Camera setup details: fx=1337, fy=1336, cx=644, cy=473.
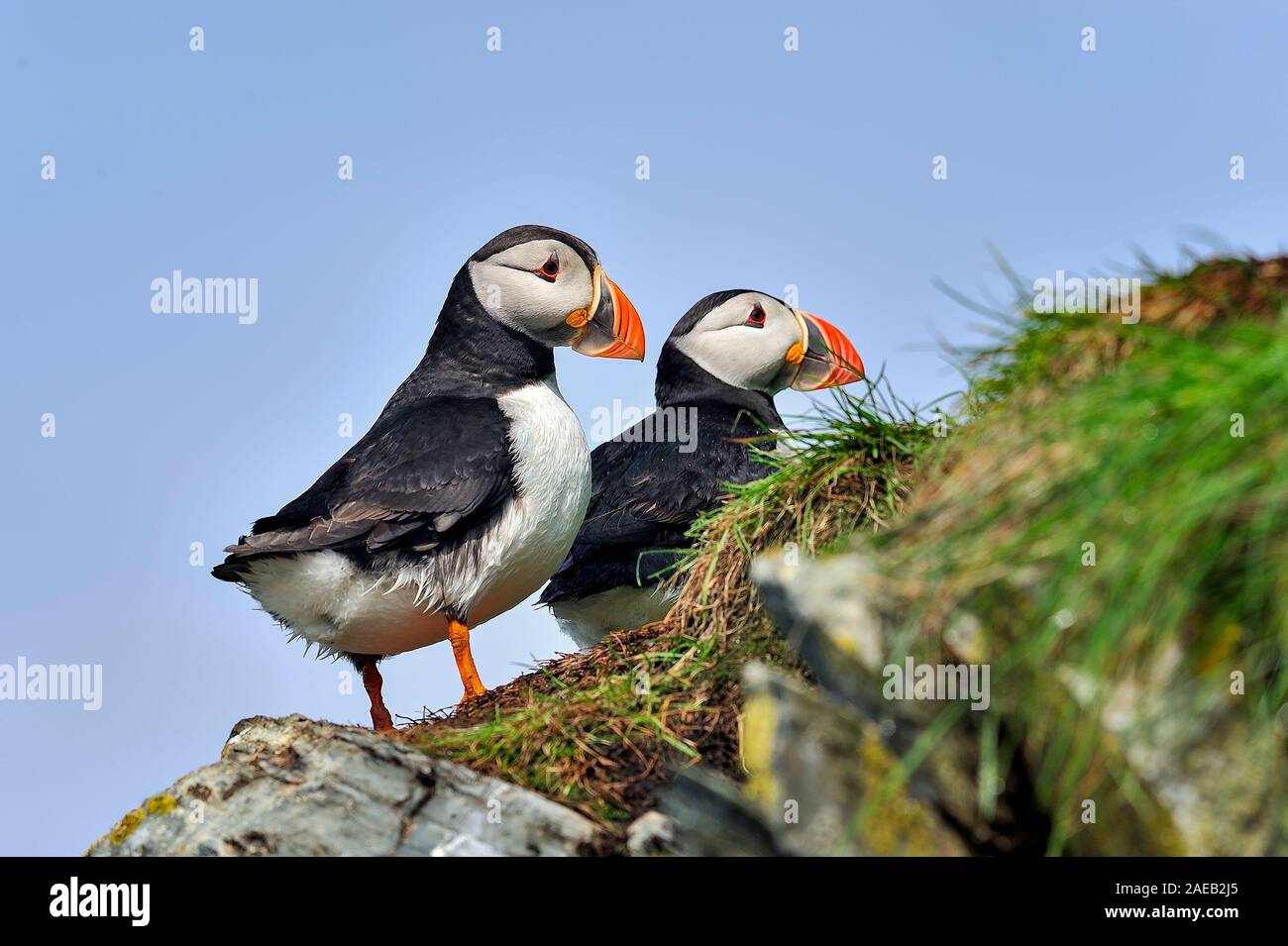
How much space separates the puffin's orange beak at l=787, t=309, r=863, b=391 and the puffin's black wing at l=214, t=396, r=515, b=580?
2922 mm

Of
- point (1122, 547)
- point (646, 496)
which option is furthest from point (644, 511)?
point (1122, 547)

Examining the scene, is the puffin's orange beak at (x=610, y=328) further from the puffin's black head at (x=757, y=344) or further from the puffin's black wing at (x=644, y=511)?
the puffin's black head at (x=757, y=344)

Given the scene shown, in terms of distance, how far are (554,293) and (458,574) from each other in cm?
193

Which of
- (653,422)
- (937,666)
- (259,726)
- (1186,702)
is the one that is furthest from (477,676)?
(1186,702)

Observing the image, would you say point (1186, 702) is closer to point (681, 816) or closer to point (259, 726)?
point (681, 816)

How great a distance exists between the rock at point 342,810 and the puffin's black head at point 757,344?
4.87m

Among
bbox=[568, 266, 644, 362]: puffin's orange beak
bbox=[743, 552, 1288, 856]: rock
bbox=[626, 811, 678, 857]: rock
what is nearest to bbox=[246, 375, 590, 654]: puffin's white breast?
bbox=[568, 266, 644, 362]: puffin's orange beak

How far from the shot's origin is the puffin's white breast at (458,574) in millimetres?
6953

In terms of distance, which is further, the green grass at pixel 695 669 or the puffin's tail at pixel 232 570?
the puffin's tail at pixel 232 570

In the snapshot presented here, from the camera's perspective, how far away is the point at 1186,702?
10.5 feet

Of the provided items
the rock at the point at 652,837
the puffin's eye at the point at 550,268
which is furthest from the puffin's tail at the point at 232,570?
the rock at the point at 652,837

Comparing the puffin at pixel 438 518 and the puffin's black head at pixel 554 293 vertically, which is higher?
the puffin's black head at pixel 554 293
